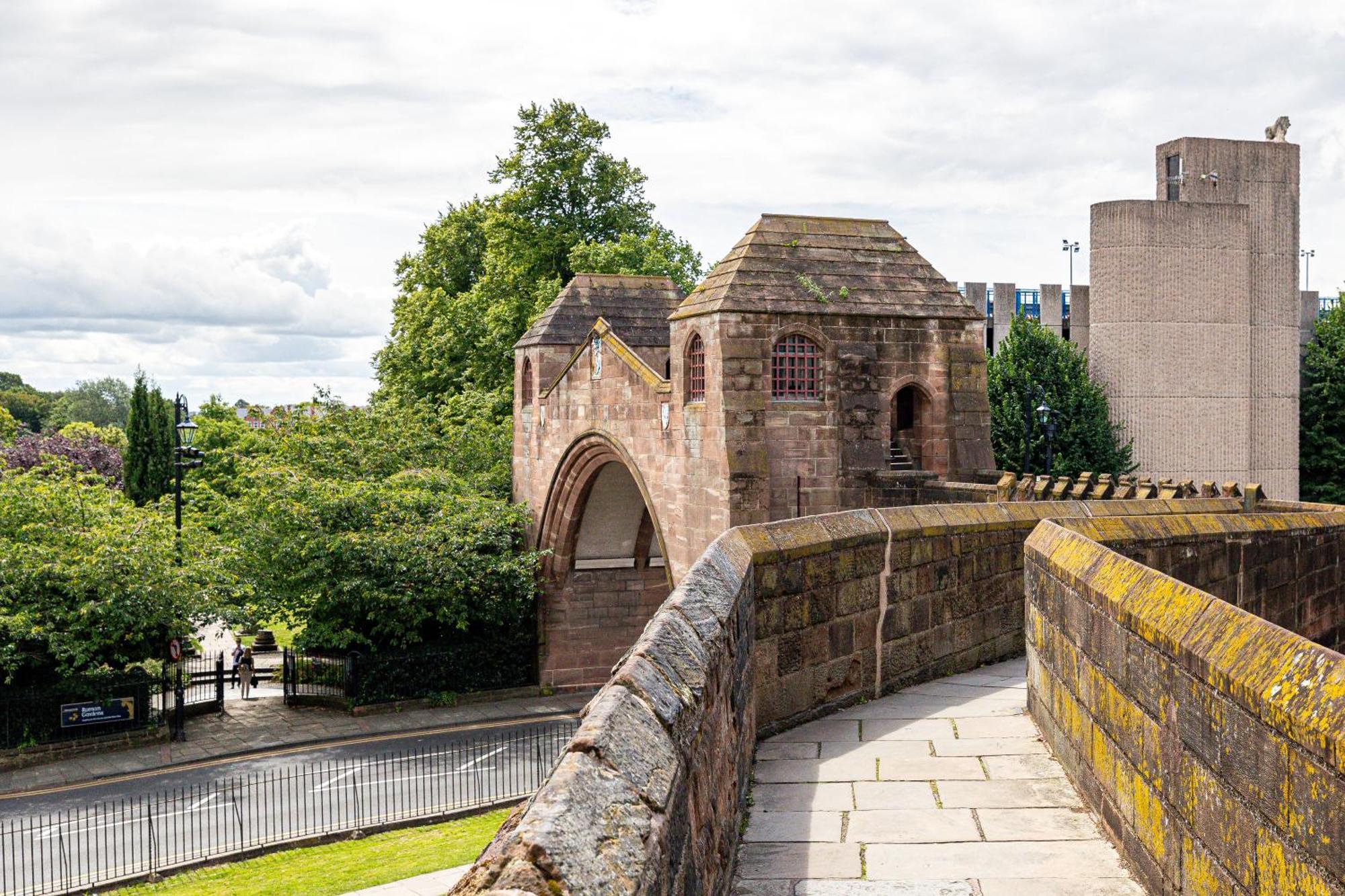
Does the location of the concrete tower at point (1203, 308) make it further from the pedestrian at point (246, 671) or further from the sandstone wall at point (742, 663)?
the sandstone wall at point (742, 663)

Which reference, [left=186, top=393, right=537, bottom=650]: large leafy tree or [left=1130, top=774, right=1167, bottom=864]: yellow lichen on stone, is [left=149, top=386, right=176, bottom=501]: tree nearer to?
[left=186, top=393, right=537, bottom=650]: large leafy tree

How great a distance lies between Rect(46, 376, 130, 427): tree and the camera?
103438mm

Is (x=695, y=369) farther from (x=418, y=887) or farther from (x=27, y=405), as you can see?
(x=27, y=405)

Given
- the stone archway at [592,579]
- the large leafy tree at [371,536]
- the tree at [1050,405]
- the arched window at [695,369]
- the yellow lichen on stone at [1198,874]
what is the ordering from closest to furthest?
the yellow lichen on stone at [1198,874], the arched window at [695,369], the large leafy tree at [371,536], the stone archway at [592,579], the tree at [1050,405]

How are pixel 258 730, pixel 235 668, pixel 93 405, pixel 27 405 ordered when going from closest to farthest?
1. pixel 258 730
2. pixel 235 668
3. pixel 27 405
4. pixel 93 405

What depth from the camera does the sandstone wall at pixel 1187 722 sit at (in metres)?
3.07

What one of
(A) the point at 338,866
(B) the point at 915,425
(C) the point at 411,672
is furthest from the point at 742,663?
(C) the point at 411,672

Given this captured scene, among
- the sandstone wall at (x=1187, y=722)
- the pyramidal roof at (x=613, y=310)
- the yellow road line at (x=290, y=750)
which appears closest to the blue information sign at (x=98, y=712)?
the yellow road line at (x=290, y=750)

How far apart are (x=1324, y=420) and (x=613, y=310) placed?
2637 centimetres

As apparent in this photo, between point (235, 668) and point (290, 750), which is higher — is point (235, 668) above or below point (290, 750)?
above

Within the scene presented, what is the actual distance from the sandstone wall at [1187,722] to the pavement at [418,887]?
34.9 feet

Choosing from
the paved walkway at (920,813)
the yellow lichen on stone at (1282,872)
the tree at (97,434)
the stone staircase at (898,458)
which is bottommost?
the paved walkway at (920,813)

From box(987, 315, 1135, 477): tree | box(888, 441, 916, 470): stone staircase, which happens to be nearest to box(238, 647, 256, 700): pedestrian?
box(888, 441, 916, 470): stone staircase

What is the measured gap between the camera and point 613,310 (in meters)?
28.6
